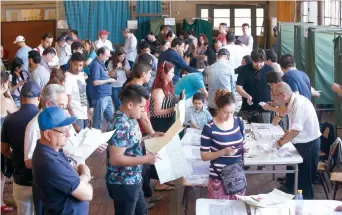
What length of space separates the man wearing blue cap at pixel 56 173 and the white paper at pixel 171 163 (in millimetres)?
1117

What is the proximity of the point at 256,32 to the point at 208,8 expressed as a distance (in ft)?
5.82

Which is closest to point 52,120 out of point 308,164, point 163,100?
point 163,100

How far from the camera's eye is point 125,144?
4.18 metres

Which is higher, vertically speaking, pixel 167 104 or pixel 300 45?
pixel 300 45

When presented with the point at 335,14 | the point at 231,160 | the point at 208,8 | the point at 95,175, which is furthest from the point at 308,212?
the point at 208,8

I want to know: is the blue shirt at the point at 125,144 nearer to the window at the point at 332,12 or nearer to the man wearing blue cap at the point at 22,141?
the man wearing blue cap at the point at 22,141

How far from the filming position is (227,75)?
836 cm

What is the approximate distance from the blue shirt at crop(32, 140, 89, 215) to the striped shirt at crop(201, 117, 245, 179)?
164cm

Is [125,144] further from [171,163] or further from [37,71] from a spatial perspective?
[37,71]

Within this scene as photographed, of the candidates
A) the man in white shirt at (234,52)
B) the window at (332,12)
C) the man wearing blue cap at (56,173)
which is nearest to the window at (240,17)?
the window at (332,12)

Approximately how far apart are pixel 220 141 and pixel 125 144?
38.3 inches

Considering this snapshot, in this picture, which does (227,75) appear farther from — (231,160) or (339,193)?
(231,160)

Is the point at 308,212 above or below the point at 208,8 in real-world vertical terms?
below

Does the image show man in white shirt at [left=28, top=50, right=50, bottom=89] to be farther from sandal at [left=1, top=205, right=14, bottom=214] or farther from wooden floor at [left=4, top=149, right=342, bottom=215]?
sandal at [left=1, top=205, right=14, bottom=214]
